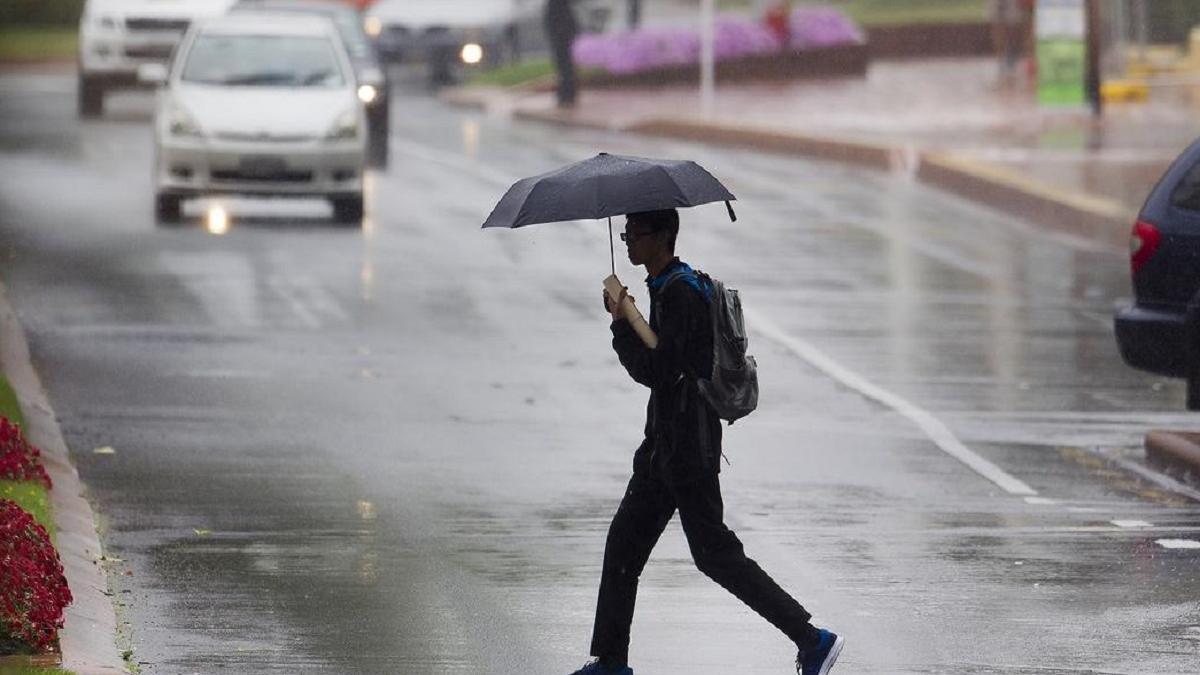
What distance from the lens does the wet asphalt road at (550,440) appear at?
919 centimetres

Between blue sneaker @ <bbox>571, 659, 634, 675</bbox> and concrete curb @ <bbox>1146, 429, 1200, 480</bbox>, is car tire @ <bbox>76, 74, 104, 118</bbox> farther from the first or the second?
blue sneaker @ <bbox>571, 659, 634, 675</bbox>

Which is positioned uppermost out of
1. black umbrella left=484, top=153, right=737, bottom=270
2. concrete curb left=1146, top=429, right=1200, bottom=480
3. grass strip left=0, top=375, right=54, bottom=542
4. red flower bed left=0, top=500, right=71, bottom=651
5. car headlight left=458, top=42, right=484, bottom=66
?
black umbrella left=484, top=153, right=737, bottom=270

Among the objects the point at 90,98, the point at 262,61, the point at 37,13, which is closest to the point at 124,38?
the point at 90,98

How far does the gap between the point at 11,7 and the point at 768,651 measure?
52.0 meters

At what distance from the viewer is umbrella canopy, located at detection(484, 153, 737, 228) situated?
25.4 ft

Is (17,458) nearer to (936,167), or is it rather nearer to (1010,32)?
(936,167)

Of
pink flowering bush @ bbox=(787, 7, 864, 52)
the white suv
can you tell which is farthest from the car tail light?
pink flowering bush @ bbox=(787, 7, 864, 52)

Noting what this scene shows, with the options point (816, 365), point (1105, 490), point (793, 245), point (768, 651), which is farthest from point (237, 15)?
point (768, 651)

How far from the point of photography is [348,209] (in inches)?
914

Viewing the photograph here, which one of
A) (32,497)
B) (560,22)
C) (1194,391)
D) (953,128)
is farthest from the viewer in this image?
(560,22)

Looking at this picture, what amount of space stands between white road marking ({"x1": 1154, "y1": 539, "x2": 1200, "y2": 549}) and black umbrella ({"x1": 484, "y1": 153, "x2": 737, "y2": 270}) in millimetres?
3539

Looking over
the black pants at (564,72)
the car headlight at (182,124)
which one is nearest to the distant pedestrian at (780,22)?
the black pants at (564,72)

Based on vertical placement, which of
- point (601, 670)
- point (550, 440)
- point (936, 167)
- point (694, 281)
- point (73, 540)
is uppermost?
point (694, 281)

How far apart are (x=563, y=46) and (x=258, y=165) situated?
1568 cm
